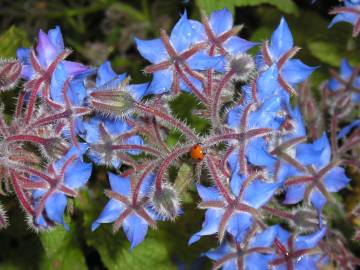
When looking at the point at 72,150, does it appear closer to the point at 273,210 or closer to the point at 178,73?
the point at 178,73

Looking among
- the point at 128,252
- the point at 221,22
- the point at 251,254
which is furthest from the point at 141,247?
the point at 221,22

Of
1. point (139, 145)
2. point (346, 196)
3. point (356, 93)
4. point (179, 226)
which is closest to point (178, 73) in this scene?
point (139, 145)

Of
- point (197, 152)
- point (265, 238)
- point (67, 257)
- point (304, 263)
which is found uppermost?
point (197, 152)

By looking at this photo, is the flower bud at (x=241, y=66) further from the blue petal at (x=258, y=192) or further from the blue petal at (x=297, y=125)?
the blue petal at (x=258, y=192)

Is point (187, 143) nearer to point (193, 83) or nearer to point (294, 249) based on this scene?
point (193, 83)

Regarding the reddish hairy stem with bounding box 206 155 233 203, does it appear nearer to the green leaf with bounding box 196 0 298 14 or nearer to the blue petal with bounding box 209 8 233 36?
the blue petal with bounding box 209 8 233 36

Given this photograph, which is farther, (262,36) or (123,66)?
(123,66)
